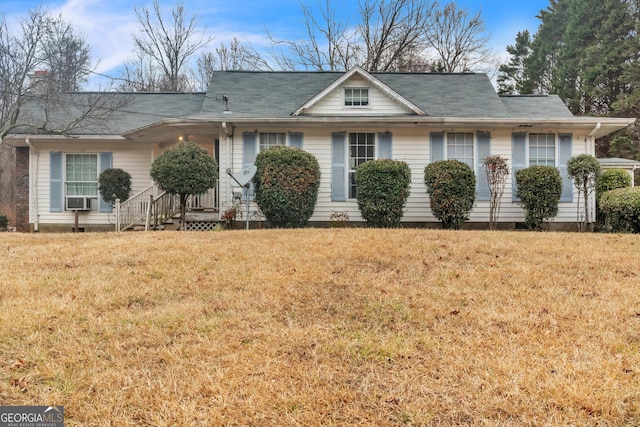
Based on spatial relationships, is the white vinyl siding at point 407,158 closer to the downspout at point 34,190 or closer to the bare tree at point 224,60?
the downspout at point 34,190

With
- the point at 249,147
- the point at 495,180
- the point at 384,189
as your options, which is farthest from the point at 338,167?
the point at 495,180

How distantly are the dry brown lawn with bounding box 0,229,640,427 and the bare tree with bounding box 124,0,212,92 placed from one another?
68.0ft

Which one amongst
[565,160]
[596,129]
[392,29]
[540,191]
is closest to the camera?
[540,191]

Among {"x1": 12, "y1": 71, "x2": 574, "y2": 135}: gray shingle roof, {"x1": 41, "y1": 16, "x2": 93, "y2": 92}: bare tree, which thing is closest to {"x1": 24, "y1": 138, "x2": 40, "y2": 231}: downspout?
{"x1": 12, "y1": 71, "x2": 574, "y2": 135}: gray shingle roof

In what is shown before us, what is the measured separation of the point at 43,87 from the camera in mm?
12414

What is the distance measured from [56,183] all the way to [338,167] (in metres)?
9.01

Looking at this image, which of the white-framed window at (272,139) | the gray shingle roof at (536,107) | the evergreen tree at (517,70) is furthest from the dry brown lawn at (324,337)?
the evergreen tree at (517,70)

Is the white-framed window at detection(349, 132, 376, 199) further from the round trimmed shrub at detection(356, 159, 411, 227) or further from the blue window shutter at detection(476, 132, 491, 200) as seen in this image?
the blue window shutter at detection(476, 132, 491, 200)

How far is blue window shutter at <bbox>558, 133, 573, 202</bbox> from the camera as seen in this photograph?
10.8 m

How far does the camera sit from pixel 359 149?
11.1 meters

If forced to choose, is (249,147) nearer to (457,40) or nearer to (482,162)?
(482,162)

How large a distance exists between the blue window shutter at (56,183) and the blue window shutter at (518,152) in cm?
1377

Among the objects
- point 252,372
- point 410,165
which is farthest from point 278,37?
point 252,372

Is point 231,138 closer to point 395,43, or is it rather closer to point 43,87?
point 43,87
